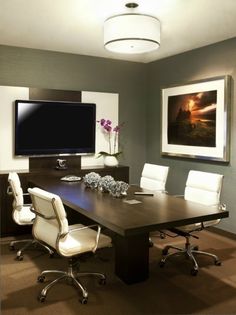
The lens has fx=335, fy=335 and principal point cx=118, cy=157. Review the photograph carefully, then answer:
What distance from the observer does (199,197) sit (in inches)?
145

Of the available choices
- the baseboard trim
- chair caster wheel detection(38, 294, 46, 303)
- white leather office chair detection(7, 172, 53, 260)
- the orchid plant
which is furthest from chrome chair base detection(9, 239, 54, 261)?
the baseboard trim

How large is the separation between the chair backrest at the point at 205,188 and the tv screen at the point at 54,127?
6.41 feet

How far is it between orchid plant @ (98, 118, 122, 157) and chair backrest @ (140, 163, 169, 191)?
34.6 inches

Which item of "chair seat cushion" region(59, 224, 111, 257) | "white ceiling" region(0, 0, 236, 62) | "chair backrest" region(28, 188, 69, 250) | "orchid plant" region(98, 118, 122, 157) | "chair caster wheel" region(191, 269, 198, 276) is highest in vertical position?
"white ceiling" region(0, 0, 236, 62)

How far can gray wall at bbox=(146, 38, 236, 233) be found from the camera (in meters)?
4.32

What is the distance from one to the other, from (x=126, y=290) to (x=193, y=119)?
2.78 m

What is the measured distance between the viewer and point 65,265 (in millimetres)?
3457

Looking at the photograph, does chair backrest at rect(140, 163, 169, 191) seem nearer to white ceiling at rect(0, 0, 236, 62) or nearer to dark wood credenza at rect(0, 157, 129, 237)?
dark wood credenza at rect(0, 157, 129, 237)

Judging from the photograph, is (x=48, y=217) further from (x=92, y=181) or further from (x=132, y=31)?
(x=132, y=31)

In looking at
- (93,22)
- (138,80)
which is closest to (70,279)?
(93,22)

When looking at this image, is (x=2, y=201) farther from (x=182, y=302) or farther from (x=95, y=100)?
(x=182, y=302)

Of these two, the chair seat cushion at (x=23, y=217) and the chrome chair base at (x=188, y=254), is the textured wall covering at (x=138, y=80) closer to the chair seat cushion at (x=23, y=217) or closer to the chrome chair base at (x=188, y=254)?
the chrome chair base at (x=188, y=254)

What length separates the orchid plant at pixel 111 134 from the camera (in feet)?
17.3

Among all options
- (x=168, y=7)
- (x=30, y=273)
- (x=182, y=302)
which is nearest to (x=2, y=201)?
(x=30, y=273)
